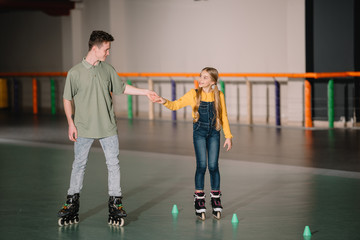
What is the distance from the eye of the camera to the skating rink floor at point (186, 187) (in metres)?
6.69

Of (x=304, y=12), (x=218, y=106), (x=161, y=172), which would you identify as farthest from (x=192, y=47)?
(x=218, y=106)

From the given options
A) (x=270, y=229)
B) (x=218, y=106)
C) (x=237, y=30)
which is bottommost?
(x=270, y=229)

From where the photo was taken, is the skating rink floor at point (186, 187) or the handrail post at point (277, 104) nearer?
the skating rink floor at point (186, 187)

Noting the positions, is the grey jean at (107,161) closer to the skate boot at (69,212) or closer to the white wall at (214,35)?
the skate boot at (69,212)

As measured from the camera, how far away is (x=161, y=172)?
10.2 meters

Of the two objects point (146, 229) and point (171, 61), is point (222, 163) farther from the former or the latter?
point (171, 61)

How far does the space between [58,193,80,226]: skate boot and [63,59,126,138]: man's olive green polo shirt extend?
0.61 m

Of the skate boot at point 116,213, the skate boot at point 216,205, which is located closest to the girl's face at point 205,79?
the skate boot at point 216,205

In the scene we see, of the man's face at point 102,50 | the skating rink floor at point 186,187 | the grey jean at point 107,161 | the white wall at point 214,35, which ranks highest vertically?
the white wall at point 214,35

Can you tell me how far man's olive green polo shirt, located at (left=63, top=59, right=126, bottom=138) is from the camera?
22.5ft

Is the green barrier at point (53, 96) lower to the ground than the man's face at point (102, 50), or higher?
lower

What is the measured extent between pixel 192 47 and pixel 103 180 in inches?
433

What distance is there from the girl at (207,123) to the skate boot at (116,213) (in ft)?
2.44

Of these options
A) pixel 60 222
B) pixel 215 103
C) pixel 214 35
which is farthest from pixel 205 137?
pixel 214 35
